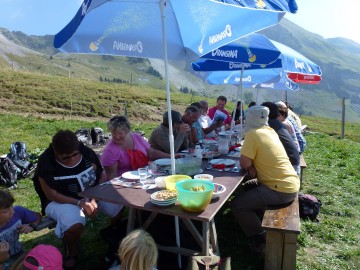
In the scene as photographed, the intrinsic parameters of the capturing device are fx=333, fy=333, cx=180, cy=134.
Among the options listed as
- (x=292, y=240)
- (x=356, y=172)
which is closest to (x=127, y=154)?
(x=292, y=240)

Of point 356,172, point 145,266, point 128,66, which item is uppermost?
point 128,66

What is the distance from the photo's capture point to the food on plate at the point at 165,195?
297cm

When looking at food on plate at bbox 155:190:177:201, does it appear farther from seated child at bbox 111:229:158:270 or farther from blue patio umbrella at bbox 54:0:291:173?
seated child at bbox 111:229:158:270

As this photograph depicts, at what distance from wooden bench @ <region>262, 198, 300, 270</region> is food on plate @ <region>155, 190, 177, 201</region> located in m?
1.10

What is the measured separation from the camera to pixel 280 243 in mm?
3533

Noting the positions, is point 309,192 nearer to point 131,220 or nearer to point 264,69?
point 264,69

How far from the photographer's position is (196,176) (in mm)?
3602

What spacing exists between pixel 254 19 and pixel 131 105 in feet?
64.9

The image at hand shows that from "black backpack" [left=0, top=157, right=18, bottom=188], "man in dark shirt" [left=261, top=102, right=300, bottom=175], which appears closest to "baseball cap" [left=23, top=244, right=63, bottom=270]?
"man in dark shirt" [left=261, top=102, right=300, bottom=175]

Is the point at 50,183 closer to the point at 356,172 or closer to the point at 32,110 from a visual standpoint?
the point at 356,172

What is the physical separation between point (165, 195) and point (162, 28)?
1.57m

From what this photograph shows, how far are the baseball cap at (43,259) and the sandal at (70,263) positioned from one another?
1122 mm

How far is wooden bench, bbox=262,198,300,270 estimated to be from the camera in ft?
11.3

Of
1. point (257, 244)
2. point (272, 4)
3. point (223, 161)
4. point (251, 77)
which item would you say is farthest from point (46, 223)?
point (251, 77)
